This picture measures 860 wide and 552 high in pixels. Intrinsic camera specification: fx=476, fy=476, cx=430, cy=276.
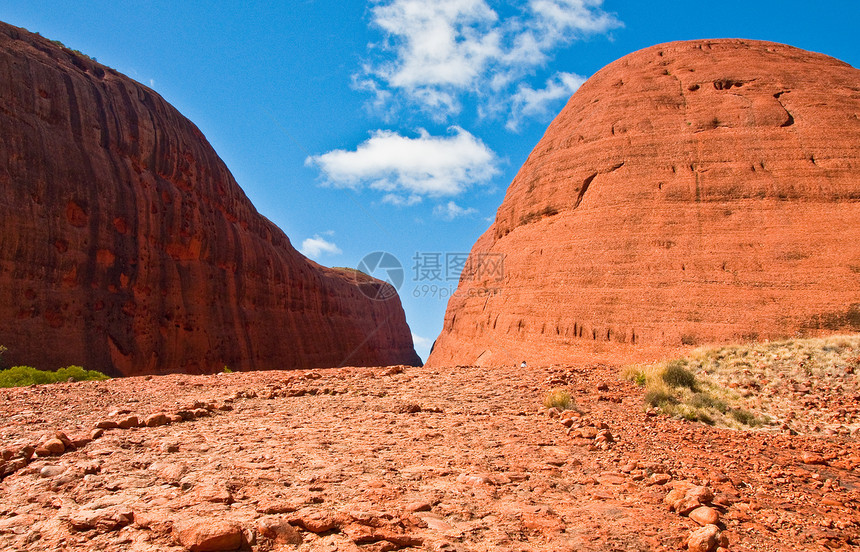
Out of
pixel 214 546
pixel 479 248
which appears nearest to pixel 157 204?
pixel 479 248

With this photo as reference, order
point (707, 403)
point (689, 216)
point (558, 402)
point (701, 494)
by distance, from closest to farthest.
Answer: point (701, 494)
point (558, 402)
point (707, 403)
point (689, 216)

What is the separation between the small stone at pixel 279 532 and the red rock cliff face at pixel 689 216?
52.9ft

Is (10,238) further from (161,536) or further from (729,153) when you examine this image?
(729,153)

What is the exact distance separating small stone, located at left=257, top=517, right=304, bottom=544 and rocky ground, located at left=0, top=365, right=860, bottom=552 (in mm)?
13

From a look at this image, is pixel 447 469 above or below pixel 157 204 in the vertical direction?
below

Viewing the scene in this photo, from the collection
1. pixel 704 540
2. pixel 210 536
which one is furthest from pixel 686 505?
pixel 210 536

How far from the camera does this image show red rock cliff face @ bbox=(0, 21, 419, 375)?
56.6 feet

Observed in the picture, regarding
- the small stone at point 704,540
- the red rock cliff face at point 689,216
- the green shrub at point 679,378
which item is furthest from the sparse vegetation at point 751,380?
the red rock cliff face at point 689,216

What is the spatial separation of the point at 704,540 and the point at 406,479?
2.39m

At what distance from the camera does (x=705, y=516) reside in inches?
142

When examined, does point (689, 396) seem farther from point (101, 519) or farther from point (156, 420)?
point (101, 519)

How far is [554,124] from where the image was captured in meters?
27.6

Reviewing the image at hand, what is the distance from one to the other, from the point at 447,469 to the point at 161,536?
2562 millimetres

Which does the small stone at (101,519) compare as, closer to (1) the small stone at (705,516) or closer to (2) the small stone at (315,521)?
(2) the small stone at (315,521)
